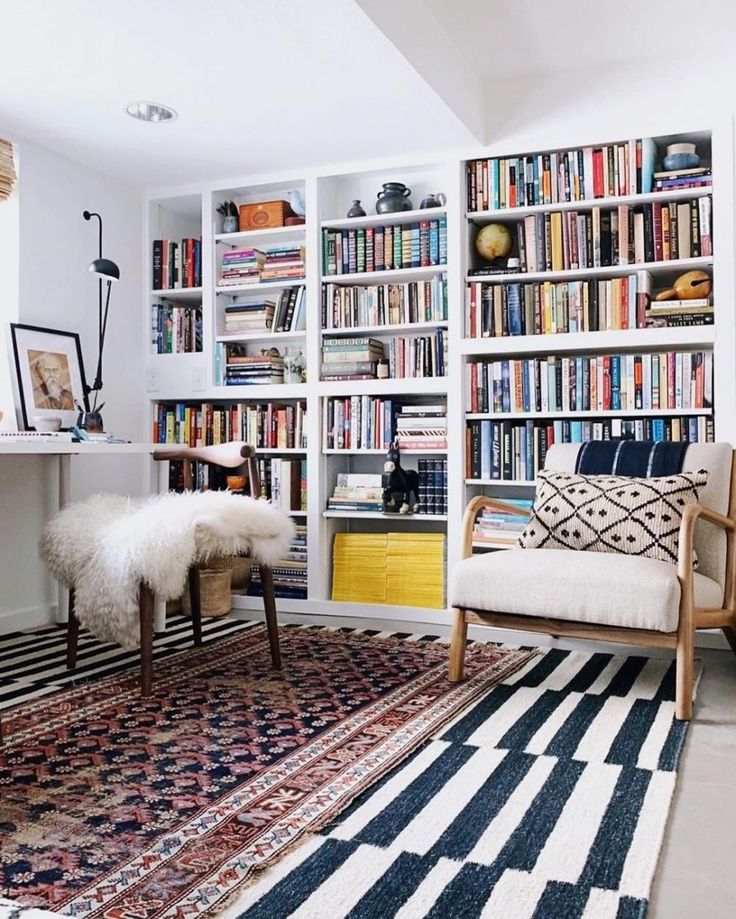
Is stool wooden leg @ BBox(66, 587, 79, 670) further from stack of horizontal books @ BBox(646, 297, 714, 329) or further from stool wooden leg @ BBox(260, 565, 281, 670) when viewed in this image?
stack of horizontal books @ BBox(646, 297, 714, 329)

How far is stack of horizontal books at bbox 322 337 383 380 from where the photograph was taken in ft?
13.4

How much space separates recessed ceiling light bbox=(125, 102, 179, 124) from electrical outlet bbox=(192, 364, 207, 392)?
125cm

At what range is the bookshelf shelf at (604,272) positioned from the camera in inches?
140

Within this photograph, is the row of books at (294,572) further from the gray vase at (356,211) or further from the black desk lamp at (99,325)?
the gray vase at (356,211)

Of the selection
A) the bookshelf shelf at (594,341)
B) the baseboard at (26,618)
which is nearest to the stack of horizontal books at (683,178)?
the bookshelf shelf at (594,341)

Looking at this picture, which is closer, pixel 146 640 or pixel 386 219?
pixel 146 640

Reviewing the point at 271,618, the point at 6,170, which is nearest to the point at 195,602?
the point at 271,618

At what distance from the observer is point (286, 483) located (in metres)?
4.22

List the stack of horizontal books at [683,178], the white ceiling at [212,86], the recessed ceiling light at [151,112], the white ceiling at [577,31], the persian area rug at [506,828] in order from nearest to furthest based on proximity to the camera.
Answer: the persian area rug at [506,828] < the white ceiling at [212,86] < the white ceiling at [577,31] < the recessed ceiling light at [151,112] < the stack of horizontal books at [683,178]

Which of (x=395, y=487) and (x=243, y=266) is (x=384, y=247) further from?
(x=395, y=487)

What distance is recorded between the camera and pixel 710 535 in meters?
3.00

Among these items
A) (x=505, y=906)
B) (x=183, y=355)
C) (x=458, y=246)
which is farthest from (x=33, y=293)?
(x=505, y=906)

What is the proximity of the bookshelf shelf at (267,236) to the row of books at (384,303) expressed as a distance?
1.10ft

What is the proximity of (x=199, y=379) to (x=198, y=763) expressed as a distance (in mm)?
2581
